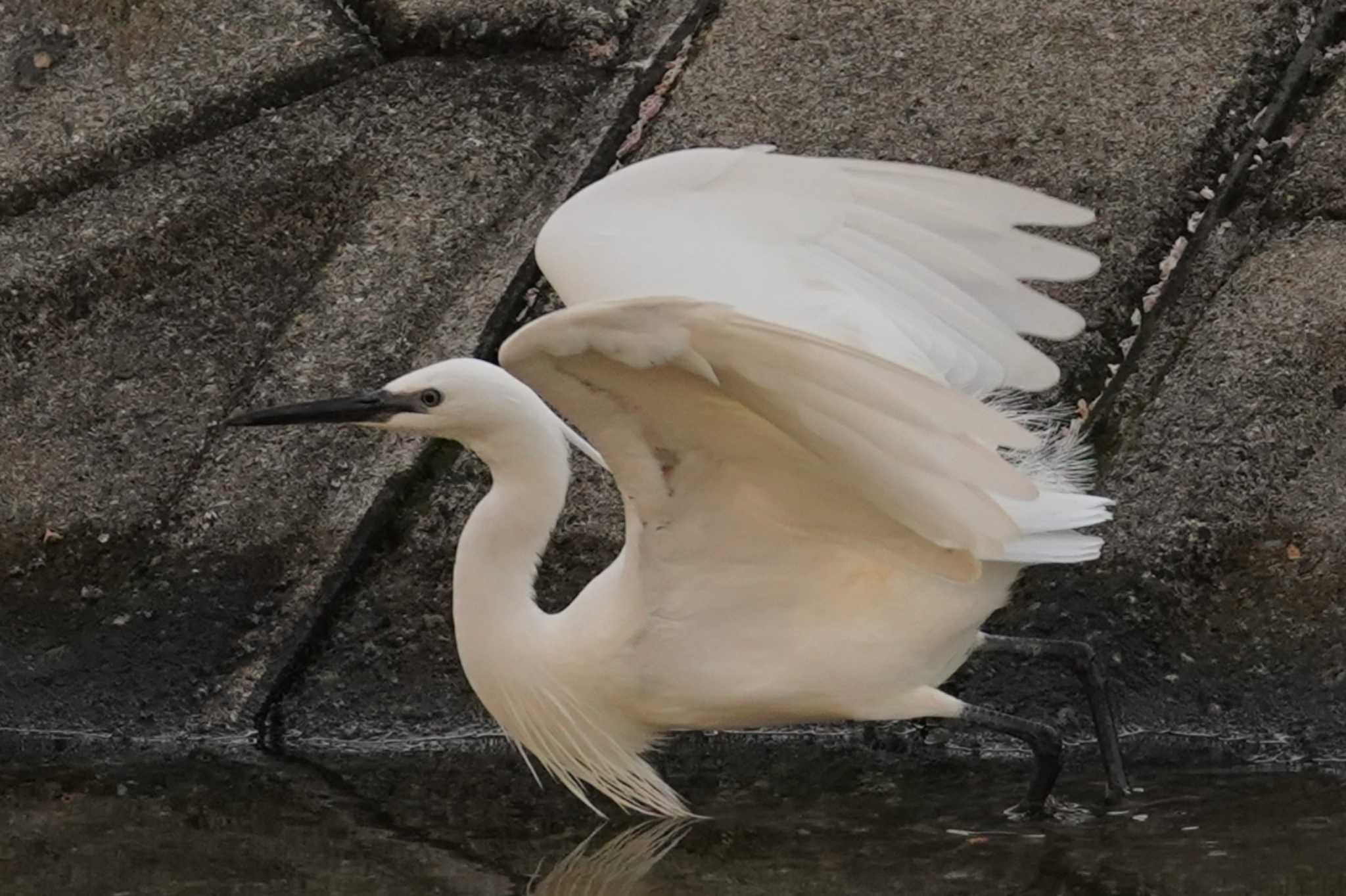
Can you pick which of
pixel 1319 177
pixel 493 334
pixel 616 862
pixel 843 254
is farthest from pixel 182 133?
pixel 1319 177

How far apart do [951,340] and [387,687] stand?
1.69m

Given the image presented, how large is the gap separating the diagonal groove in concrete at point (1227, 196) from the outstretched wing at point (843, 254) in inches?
41.4

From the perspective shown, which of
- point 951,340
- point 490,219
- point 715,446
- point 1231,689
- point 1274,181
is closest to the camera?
point 715,446

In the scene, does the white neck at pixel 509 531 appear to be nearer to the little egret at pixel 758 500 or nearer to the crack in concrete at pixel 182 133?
the little egret at pixel 758 500

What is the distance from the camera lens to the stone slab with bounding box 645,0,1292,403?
5648 millimetres

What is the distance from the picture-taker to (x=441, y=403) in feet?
14.3

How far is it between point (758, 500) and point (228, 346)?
7.24ft

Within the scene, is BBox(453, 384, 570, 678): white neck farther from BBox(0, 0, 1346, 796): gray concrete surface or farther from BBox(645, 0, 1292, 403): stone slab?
BBox(645, 0, 1292, 403): stone slab

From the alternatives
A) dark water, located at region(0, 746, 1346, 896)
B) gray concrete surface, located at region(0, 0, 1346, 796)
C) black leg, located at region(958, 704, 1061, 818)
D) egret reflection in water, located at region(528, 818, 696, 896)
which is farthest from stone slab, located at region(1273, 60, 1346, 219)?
egret reflection in water, located at region(528, 818, 696, 896)

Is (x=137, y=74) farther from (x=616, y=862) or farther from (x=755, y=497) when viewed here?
(x=616, y=862)

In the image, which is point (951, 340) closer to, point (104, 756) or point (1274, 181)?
point (1274, 181)

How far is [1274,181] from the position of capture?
225 inches

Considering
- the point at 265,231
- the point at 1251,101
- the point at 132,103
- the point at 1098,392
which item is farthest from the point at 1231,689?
the point at 132,103

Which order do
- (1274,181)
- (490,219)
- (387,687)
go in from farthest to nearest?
(490,219) < (1274,181) < (387,687)
